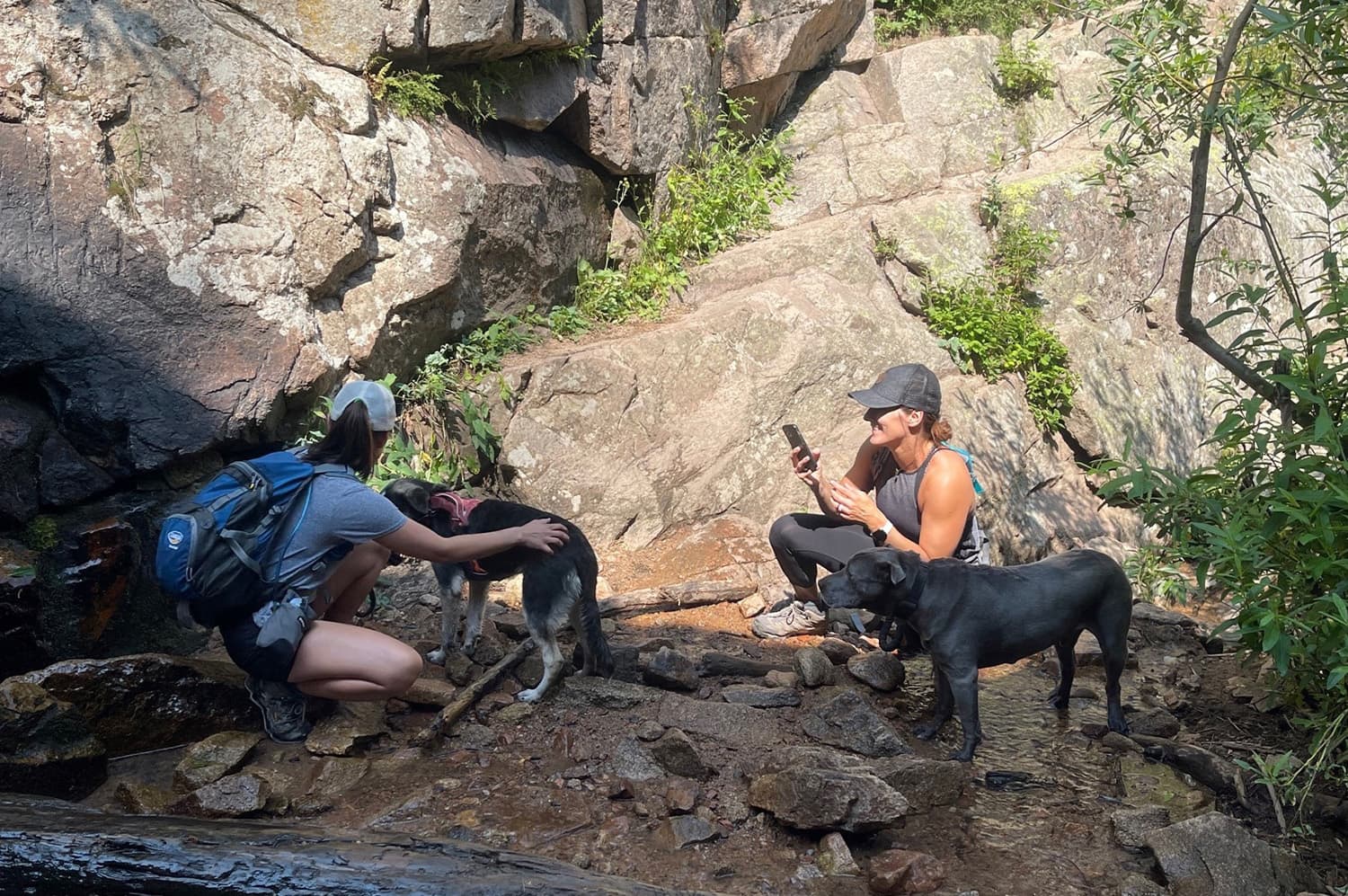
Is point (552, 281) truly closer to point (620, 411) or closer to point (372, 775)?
point (620, 411)

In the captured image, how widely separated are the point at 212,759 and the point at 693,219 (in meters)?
6.75

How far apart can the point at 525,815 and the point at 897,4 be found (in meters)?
10.8

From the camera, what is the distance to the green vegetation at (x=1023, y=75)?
11.0 m

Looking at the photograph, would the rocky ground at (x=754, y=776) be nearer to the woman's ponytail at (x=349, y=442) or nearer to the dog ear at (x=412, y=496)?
the dog ear at (x=412, y=496)

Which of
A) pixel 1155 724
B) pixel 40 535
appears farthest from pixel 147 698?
pixel 1155 724

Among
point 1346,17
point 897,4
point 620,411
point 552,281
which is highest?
point 897,4

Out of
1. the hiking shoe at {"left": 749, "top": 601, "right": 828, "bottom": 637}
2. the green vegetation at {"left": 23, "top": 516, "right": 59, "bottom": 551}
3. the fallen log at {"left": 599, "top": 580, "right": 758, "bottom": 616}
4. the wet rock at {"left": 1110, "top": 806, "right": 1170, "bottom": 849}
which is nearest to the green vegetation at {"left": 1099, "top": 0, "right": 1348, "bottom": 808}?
the wet rock at {"left": 1110, "top": 806, "right": 1170, "bottom": 849}

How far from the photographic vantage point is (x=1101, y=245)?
32.6 feet

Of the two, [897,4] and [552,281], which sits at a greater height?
[897,4]

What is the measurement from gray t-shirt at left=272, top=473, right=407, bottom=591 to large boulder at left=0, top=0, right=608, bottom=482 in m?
1.90

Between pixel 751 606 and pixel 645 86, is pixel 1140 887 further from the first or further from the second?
pixel 645 86

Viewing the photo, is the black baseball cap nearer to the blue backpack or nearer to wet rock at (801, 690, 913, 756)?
wet rock at (801, 690, 913, 756)

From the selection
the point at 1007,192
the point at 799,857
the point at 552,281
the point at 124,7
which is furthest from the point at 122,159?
the point at 1007,192

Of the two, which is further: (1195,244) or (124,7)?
(124,7)
